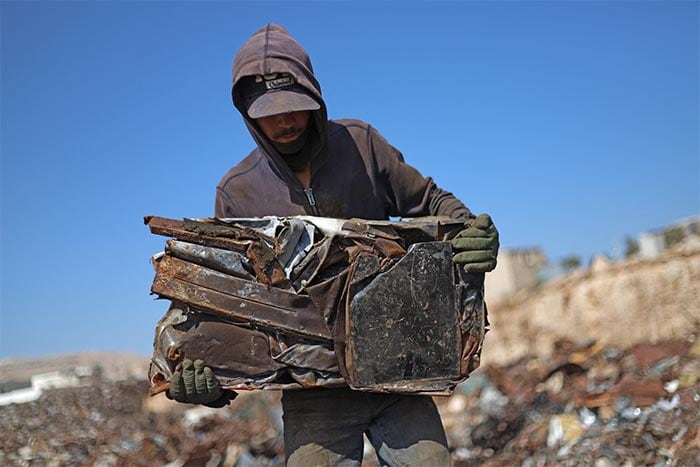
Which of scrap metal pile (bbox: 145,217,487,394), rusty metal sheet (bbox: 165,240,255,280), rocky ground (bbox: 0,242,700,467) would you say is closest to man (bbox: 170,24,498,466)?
scrap metal pile (bbox: 145,217,487,394)

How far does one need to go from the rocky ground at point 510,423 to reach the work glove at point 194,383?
2.82 m

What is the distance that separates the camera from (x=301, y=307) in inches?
117

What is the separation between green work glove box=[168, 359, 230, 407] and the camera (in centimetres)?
287

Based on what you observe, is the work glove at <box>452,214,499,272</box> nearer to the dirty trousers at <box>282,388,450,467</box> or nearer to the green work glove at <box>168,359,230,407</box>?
the dirty trousers at <box>282,388,450,467</box>

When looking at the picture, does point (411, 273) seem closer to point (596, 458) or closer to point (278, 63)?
point (278, 63)

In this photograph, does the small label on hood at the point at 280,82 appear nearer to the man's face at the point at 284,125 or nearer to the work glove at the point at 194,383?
the man's face at the point at 284,125

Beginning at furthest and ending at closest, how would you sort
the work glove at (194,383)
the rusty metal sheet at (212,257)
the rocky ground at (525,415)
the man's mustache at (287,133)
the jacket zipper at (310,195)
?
1. the rocky ground at (525,415)
2. the jacket zipper at (310,195)
3. the man's mustache at (287,133)
4. the rusty metal sheet at (212,257)
5. the work glove at (194,383)

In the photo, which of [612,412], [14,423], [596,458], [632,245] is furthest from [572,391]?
[632,245]

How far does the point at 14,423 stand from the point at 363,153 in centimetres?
411

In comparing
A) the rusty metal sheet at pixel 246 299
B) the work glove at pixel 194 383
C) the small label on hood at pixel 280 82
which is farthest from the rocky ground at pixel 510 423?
the small label on hood at pixel 280 82

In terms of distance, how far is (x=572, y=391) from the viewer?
7137 mm

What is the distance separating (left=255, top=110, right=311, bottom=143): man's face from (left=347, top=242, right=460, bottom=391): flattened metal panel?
2.34 feet

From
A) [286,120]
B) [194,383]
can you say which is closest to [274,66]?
[286,120]

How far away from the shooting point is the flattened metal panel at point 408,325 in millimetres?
2941
